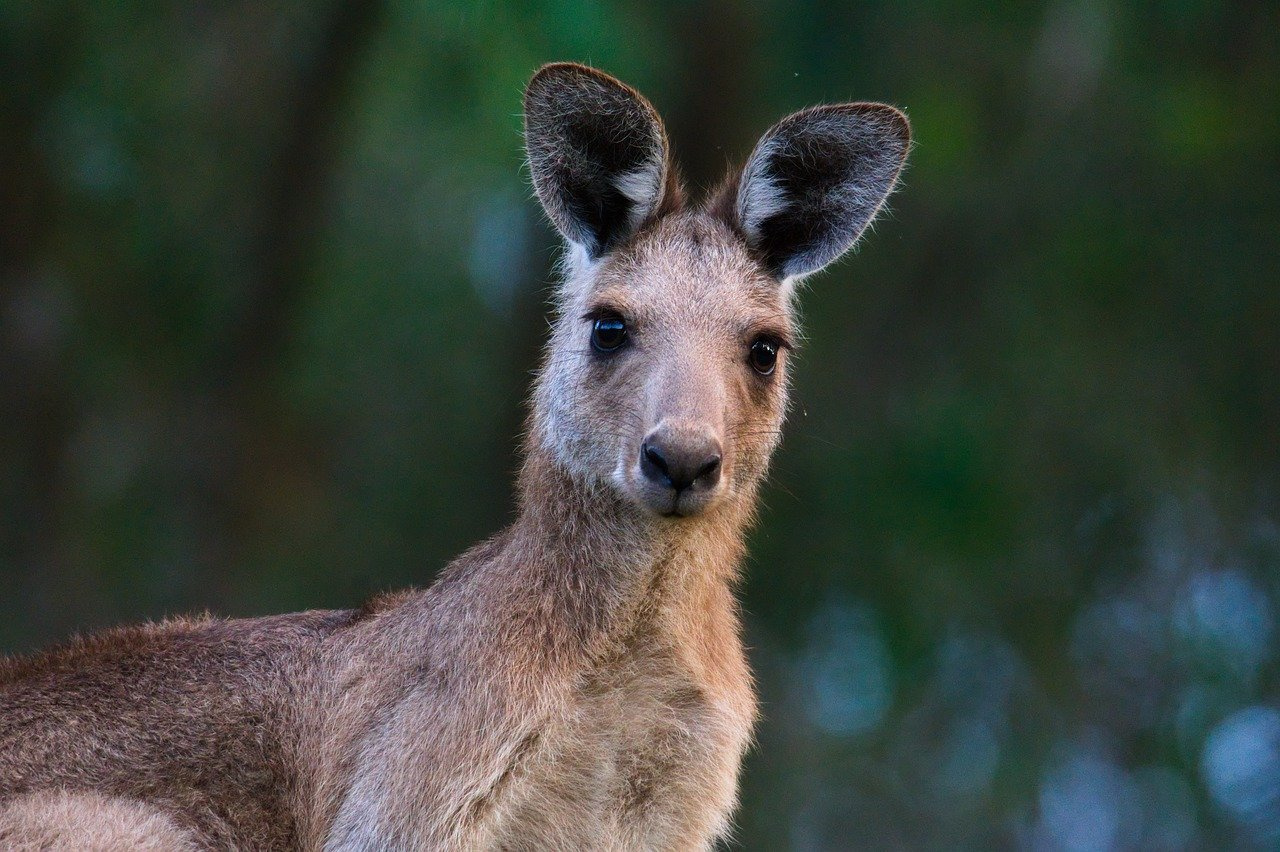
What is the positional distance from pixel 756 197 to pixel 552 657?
2227 millimetres

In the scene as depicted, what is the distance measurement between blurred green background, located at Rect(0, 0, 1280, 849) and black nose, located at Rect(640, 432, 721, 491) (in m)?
7.73

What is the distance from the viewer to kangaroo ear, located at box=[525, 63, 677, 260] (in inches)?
267

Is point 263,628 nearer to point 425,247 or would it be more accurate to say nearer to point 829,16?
point 829,16

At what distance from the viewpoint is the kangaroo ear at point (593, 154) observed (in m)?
6.79

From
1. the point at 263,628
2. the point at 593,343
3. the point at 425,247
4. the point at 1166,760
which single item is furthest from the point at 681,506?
the point at 425,247

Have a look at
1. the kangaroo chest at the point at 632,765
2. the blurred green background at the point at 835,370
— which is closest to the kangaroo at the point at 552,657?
the kangaroo chest at the point at 632,765

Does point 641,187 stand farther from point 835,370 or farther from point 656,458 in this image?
point 835,370

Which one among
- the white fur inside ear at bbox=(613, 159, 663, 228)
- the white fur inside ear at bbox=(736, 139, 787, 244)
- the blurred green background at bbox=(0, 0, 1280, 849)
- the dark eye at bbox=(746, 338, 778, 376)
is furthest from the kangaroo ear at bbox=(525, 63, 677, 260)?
the blurred green background at bbox=(0, 0, 1280, 849)

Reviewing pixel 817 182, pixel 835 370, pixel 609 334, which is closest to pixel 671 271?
pixel 609 334

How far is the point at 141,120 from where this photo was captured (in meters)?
14.1

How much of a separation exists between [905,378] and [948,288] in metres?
1.09

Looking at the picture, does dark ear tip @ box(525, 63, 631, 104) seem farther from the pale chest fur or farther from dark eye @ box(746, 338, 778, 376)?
the pale chest fur

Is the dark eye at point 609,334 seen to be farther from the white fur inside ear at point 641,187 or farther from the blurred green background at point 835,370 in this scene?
the blurred green background at point 835,370

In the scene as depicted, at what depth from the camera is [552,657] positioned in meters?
6.18
